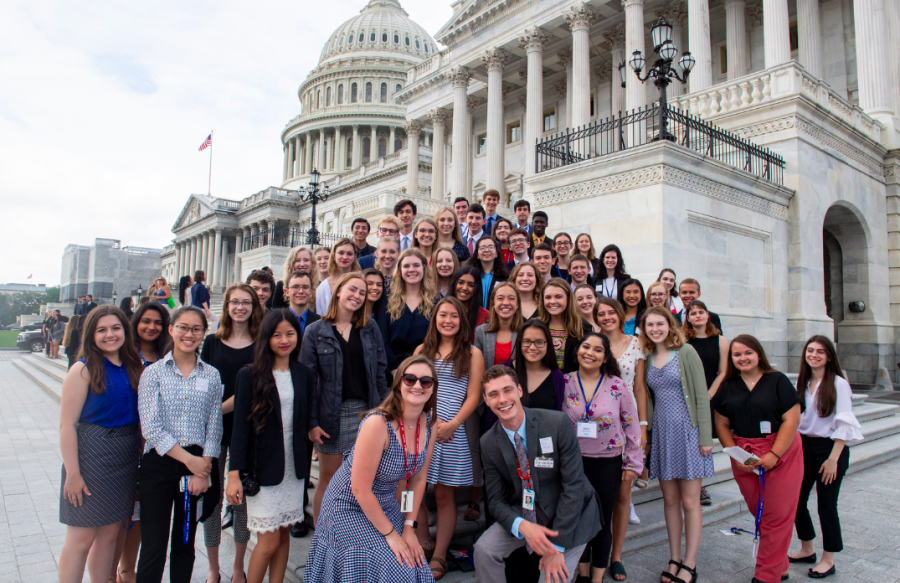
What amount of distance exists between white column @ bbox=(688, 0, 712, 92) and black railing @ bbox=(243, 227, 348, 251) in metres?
21.4

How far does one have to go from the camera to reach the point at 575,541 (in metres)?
3.77

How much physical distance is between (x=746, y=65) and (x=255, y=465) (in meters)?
26.4

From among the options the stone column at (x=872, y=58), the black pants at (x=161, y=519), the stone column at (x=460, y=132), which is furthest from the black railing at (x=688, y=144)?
the stone column at (x=460, y=132)

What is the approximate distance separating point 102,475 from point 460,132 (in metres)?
30.4

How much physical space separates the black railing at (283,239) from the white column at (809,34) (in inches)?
977

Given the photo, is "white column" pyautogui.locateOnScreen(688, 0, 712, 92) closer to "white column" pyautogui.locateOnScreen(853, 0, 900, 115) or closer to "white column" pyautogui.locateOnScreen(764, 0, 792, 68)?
"white column" pyautogui.locateOnScreen(764, 0, 792, 68)

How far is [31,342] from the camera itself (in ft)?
130

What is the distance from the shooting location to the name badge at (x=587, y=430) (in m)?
4.21

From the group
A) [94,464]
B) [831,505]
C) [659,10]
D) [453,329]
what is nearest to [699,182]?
[831,505]

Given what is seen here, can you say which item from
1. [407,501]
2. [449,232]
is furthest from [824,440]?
[449,232]

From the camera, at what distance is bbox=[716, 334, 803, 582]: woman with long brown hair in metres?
4.44

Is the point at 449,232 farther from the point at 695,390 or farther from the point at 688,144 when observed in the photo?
the point at 688,144

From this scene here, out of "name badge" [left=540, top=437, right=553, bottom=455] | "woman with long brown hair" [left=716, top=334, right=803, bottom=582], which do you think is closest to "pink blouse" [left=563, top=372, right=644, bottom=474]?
"name badge" [left=540, top=437, right=553, bottom=455]

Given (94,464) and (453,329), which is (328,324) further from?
(94,464)
